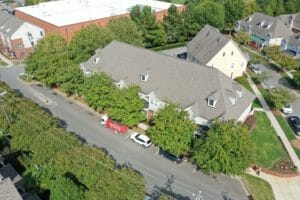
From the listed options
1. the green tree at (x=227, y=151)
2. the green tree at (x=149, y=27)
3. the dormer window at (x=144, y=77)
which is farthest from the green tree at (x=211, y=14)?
the green tree at (x=227, y=151)

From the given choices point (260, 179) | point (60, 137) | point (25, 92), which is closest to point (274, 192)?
point (260, 179)

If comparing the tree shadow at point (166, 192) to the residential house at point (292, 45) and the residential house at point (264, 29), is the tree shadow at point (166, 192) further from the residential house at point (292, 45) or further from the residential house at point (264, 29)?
the residential house at point (264, 29)

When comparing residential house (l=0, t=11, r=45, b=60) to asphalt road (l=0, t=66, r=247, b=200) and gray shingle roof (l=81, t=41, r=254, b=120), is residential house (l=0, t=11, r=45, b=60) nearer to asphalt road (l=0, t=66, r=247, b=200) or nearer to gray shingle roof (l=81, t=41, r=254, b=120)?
asphalt road (l=0, t=66, r=247, b=200)

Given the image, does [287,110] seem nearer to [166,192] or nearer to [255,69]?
[255,69]

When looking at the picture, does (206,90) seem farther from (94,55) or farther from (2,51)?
(2,51)

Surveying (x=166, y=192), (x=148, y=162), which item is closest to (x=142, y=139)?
(x=148, y=162)

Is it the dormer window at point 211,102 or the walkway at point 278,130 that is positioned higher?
the dormer window at point 211,102

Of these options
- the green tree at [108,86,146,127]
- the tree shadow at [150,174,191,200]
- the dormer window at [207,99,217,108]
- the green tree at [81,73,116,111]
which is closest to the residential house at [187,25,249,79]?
the dormer window at [207,99,217,108]
